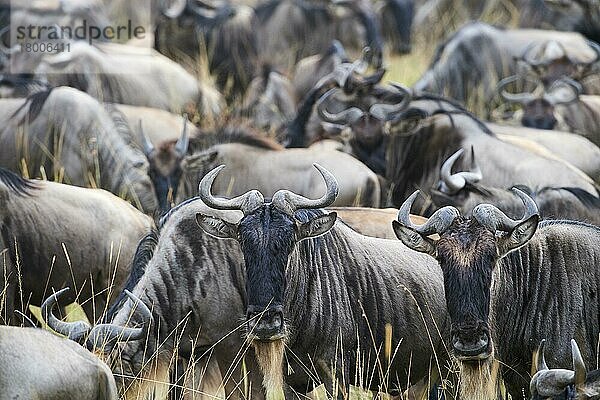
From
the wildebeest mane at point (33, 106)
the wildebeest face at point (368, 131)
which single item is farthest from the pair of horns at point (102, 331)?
the wildebeest face at point (368, 131)

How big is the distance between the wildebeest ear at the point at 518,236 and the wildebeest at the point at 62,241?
2.63 m

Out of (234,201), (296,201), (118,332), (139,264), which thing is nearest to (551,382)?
(296,201)

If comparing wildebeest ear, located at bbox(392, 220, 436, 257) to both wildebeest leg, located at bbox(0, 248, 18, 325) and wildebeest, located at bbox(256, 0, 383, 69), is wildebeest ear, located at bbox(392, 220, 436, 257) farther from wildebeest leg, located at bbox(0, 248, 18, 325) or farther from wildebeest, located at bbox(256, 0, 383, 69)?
wildebeest, located at bbox(256, 0, 383, 69)

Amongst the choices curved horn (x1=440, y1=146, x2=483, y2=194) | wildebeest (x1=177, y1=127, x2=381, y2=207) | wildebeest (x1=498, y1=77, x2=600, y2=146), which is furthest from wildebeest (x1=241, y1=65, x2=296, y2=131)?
curved horn (x1=440, y1=146, x2=483, y2=194)

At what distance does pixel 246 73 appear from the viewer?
16109 mm

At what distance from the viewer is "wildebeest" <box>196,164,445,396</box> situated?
A: 6.18m

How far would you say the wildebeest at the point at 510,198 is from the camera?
8.19 metres

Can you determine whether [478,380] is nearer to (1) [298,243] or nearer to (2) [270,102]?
(1) [298,243]

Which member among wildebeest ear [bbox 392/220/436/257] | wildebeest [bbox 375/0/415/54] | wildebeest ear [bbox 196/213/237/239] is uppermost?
wildebeest ear [bbox 392/220/436/257]

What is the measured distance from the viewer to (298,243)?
21.3 feet

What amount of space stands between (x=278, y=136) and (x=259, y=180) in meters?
2.30

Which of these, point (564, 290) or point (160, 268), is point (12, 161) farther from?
point (564, 290)

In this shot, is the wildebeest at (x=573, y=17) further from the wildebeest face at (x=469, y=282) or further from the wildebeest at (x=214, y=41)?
the wildebeest face at (x=469, y=282)

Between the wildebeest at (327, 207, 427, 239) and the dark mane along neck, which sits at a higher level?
the dark mane along neck
